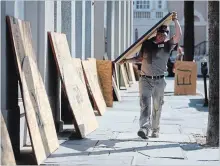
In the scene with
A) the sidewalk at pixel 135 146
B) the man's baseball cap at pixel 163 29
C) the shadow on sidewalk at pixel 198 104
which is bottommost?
the shadow on sidewalk at pixel 198 104

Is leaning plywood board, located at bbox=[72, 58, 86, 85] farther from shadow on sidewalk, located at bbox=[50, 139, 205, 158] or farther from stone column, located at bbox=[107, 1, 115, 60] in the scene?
stone column, located at bbox=[107, 1, 115, 60]

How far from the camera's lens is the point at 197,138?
384 inches

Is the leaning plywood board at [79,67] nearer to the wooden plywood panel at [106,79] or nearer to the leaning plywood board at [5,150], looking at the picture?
the wooden plywood panel at [106,79]

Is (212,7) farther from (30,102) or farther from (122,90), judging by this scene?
(122,90)

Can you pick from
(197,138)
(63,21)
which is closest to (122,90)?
(63,21)

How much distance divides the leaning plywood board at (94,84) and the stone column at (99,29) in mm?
3169

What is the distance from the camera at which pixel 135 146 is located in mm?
8719

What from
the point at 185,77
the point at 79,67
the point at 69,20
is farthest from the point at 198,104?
the point at 69,20

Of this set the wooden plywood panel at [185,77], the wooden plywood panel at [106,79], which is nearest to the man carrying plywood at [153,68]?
the wooden plywood panel at [106,79]

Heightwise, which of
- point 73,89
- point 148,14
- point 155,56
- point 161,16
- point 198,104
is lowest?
point 198,104

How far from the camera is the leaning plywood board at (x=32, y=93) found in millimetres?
7344

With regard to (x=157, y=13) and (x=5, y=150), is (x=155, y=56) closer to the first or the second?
(x=5, y=150)

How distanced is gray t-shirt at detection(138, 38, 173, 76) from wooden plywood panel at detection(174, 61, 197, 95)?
970 cm

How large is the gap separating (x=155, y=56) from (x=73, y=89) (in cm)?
162
